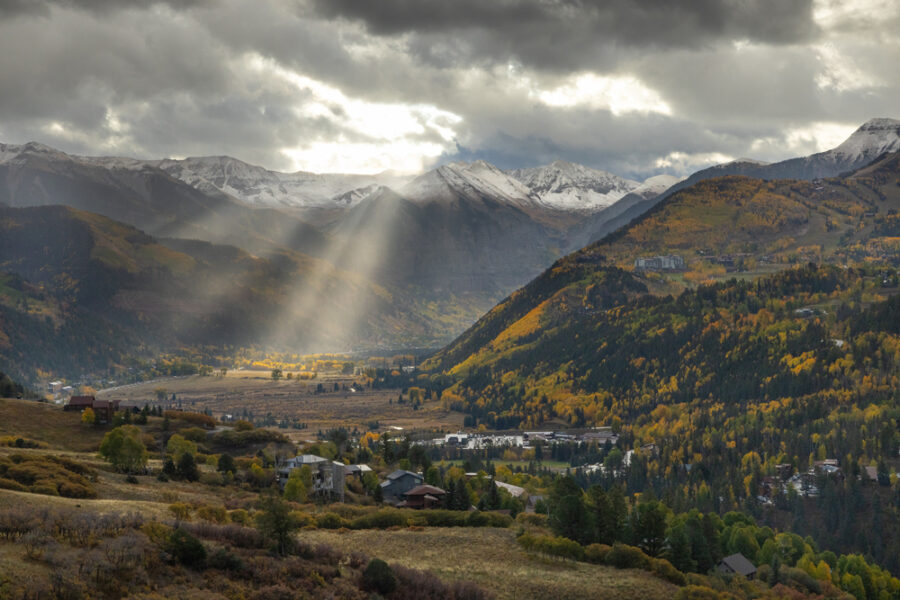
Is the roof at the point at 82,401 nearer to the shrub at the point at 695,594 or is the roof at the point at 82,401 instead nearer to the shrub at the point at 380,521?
the shrub at the point at 380,521

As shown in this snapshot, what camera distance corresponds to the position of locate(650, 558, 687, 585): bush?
7929 cm

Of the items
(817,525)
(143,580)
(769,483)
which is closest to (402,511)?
(143,580)

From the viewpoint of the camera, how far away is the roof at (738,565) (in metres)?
102

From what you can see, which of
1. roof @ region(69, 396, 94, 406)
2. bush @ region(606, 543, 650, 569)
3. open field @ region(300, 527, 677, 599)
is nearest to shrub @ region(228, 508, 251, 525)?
open field @ region(300, 527, 677, 599)

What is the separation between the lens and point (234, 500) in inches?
3725

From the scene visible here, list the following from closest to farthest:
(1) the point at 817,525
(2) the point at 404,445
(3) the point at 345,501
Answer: (3) the point at 345,501 → (1) the point at 817,525 → (2) the point at 404,445

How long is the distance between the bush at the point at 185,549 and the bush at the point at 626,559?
1725 inches

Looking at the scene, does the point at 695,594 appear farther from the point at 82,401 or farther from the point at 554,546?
the point at 82,401

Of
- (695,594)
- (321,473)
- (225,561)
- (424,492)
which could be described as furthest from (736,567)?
(225,561)

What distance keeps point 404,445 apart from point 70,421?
65.0 meters

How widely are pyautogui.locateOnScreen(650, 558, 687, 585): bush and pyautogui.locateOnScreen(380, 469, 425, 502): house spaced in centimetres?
5016

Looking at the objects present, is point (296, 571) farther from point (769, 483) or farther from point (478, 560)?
point (769, 483)

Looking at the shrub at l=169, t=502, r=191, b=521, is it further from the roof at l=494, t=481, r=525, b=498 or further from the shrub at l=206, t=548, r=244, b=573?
the roof at l=494, t=481, r=525, b=498

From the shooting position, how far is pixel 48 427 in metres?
140
